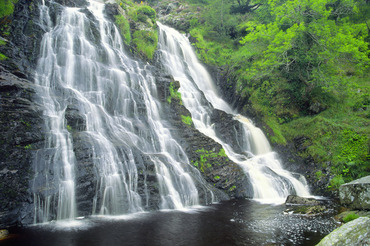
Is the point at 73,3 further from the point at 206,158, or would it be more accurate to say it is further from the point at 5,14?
the point at 206,158

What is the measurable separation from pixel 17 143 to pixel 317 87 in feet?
66.1

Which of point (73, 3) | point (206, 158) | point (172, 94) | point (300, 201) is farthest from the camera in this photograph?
point (73, 3)

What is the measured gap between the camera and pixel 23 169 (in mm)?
9312

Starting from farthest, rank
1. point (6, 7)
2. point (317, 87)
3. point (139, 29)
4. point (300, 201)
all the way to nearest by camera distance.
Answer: point (139, 29) < point (317, 87) < point (6, 7) < point (300, 201)

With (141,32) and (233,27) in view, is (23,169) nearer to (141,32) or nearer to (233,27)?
(141,32)

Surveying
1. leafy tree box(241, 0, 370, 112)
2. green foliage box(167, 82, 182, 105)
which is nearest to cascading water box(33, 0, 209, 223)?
green foliage box(167, 82, 182, 105)

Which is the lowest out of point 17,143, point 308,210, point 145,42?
point 308,210

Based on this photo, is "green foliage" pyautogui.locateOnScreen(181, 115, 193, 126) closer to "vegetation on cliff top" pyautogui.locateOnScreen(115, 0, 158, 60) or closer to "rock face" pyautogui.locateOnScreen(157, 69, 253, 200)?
"rock face" pyautogui.locateOnScreen(157, 69, 253, 200)

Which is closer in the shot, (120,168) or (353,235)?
(353,235)

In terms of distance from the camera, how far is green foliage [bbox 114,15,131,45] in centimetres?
2128

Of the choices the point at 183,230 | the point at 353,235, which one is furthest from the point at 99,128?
the point at 353,235

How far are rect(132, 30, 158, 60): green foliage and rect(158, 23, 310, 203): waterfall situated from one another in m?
1.33

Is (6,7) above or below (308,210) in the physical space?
above

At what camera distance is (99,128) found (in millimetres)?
12875
